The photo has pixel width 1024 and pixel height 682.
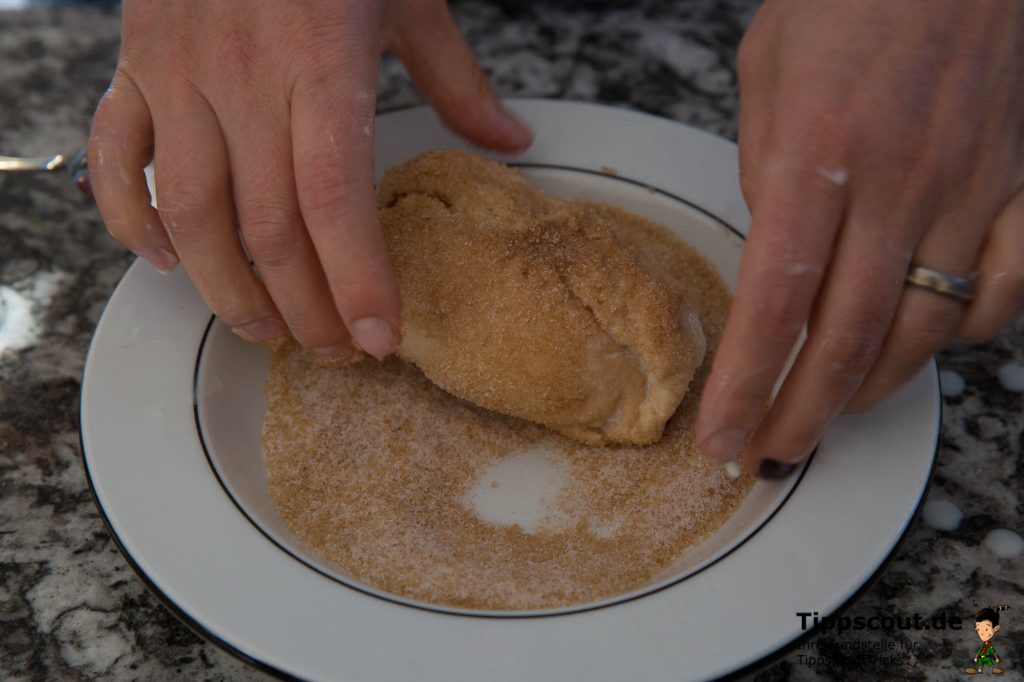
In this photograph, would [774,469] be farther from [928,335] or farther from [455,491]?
[455,491]

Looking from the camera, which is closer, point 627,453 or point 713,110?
point 627,453

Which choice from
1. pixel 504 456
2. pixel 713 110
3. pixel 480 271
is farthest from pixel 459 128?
pixel 713 110

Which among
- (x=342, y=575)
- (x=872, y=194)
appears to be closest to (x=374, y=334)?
(x=342, y=575)

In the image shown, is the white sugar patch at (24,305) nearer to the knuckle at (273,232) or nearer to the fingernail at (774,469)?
the knuckle at (273,232)

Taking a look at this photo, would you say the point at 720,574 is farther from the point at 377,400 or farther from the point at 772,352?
the point at 377,400

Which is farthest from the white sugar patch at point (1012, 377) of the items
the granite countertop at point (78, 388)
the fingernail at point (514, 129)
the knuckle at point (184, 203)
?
the knuckle at point (184, 203)

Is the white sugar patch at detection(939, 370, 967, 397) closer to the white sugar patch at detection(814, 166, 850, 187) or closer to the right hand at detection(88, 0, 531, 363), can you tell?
the white sugar patch at detection(814, 166, 850, 187)

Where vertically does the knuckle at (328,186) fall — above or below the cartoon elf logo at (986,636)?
above
